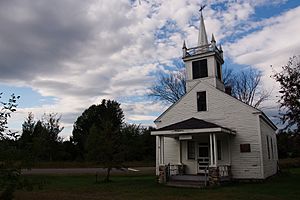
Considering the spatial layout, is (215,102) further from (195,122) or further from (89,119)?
(89,119)

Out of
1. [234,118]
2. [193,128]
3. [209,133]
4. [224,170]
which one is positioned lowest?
[224,170]

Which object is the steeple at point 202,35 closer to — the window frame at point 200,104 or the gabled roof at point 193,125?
the window frame at point 200,104

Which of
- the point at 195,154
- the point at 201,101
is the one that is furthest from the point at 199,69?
the point at 195,154

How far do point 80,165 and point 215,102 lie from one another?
986 inches

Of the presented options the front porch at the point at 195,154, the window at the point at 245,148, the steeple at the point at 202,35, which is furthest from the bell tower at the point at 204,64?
the window at the point at 245,148

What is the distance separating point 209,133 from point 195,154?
3.30 metres

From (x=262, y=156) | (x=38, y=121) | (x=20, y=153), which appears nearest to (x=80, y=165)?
(x=38, y=121)

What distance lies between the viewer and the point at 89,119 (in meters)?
55.8

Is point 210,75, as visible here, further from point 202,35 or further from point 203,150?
point 203,150

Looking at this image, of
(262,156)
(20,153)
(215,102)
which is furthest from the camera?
(215,102)

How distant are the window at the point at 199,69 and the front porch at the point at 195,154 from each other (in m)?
4.22

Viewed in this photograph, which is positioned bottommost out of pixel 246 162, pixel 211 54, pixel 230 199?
pixel 230 199

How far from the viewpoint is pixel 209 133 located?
1841 centimetres

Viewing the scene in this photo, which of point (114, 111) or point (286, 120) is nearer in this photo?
point (286, 120)
